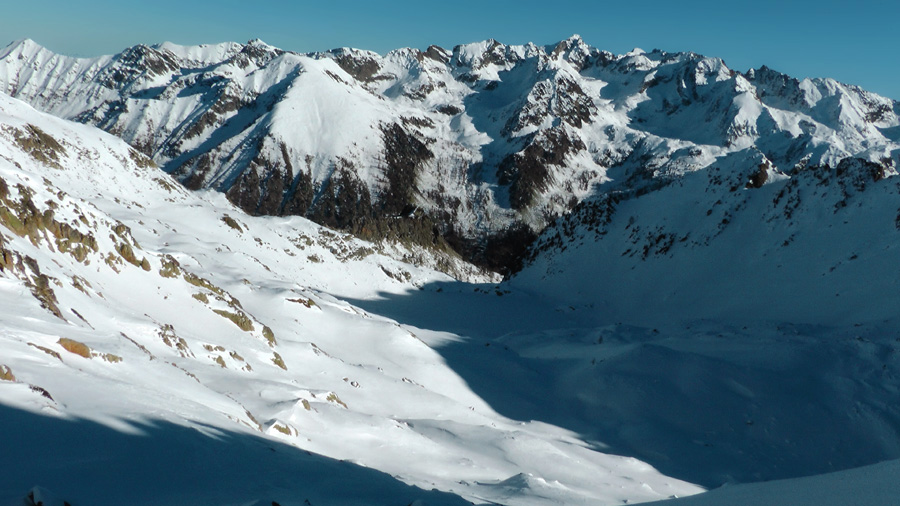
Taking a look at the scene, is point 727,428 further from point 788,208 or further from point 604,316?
point 788,208

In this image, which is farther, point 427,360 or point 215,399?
point 427,360

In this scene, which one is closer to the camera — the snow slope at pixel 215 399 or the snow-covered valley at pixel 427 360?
the snow slope at pixel 215 399

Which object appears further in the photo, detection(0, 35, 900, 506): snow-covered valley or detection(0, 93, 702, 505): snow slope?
detection(0, 35, 900, 506): snow-covered valley

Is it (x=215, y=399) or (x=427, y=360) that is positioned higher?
(x=427, y=360)
